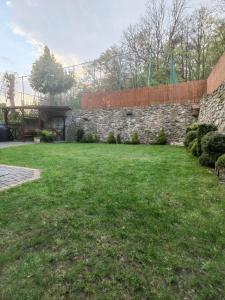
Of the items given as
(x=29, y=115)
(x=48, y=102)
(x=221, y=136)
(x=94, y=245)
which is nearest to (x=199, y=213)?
(x=94, y=245)

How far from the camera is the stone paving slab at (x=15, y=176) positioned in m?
4.16

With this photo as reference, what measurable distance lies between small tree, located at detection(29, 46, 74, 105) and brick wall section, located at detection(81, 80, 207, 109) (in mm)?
5039

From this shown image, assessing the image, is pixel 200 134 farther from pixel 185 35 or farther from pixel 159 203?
pixel 185 35

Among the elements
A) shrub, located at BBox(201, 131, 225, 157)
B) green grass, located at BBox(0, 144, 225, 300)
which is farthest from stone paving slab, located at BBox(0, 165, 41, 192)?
shrub, located at BBox(201, 131, 225, 157)

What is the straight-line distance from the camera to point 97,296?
1.61m

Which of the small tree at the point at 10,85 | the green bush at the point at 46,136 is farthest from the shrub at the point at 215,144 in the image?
the small tree at the point at 10,85

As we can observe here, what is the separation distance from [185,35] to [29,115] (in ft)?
44.8

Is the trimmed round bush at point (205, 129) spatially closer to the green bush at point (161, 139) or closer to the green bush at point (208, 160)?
the green bush at point (208, 160)

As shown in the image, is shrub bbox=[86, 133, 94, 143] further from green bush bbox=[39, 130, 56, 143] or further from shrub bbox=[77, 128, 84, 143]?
green bush bbox=[39, 130, 56, 143]

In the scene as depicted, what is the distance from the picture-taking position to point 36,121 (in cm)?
1716

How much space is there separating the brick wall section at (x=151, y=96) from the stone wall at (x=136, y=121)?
30 cm

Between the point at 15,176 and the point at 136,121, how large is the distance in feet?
30.1

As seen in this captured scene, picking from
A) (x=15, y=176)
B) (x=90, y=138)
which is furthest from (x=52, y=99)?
(x=15, y=176)

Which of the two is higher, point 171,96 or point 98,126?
point 171,96
